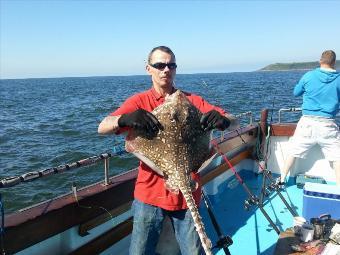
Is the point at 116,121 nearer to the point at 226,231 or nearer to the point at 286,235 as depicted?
the point at 286,235

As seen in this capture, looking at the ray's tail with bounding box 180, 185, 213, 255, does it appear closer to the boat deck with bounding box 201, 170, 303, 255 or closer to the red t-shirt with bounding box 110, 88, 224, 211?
the red t-shirt with bounding box 110, 88, 224, 211

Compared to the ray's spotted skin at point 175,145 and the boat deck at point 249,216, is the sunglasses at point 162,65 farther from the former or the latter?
the boat deck at point 249,216

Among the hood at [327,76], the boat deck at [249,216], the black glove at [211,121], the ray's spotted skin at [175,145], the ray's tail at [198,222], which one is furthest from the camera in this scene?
the hood at [327,76]

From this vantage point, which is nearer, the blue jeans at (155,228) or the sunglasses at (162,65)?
the sunglasses at (162,65)

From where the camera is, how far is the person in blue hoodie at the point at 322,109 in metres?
6.49

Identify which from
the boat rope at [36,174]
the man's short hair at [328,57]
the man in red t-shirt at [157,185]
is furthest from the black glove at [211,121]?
the man's short hair at [328,57]

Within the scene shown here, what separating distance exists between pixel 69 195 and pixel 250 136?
198 inches

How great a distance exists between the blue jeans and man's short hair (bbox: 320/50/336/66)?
4.52 metres

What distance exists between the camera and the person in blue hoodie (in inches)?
255

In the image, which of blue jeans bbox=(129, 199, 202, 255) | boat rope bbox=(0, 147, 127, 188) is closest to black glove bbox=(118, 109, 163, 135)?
blue jeans bbox=(129, 199, 202, 255)

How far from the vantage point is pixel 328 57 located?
21.2 ft

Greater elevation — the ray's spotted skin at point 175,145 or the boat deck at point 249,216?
the ray's spotted skin at point 175,145

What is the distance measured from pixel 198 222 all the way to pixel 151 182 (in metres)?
0.61

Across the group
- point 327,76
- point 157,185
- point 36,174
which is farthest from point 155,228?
point 327,76
